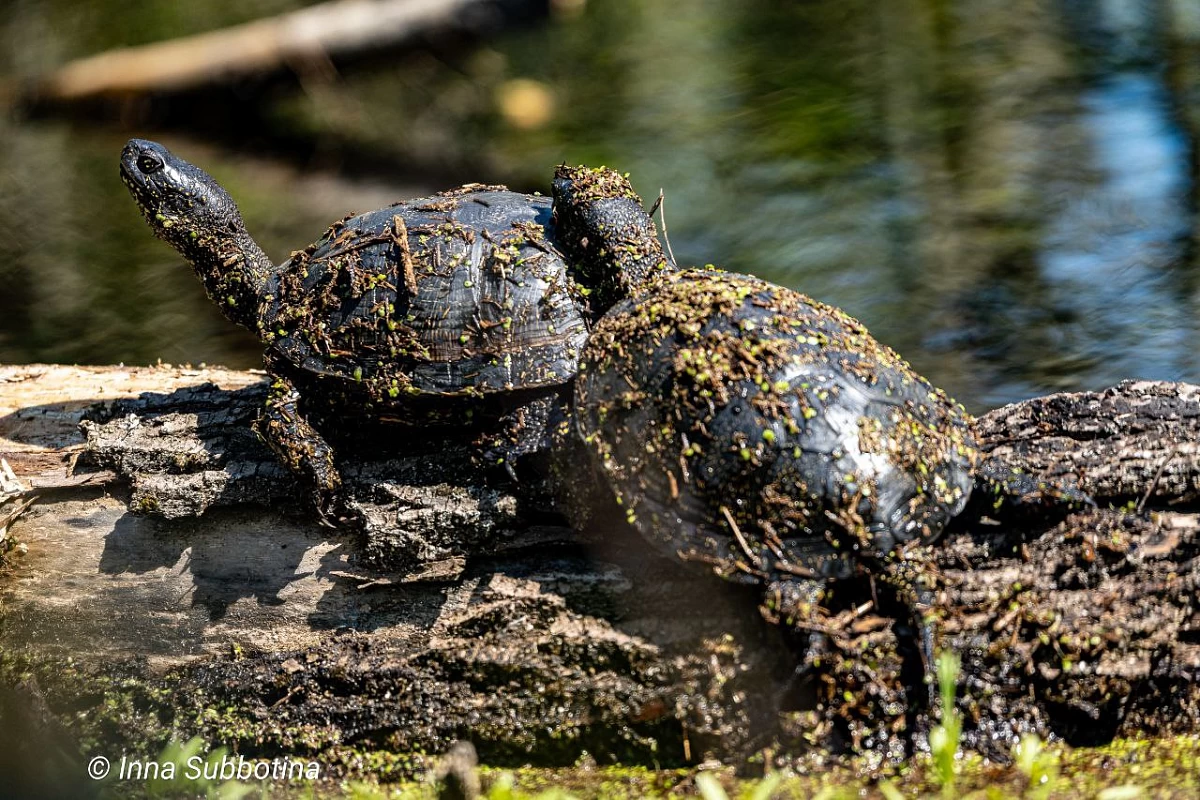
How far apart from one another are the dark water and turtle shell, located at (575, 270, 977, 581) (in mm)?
3801

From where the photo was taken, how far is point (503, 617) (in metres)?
3.83

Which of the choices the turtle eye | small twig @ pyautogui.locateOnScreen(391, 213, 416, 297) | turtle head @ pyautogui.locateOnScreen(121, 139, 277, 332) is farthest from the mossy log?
the turtle eye

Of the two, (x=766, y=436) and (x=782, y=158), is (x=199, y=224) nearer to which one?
(x=766, y=436)

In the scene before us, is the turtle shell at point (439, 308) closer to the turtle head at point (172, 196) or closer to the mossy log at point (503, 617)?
the mossy log at point (503, 617)

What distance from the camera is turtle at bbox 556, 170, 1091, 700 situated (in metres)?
3.37

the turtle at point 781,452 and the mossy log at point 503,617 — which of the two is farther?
the mossy log at point 503,617

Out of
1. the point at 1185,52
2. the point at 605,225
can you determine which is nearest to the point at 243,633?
the point at 605,225

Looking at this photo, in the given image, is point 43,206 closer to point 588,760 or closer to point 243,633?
point 243,633

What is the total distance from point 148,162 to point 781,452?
335 cm

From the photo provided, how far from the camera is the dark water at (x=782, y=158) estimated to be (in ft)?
26.7

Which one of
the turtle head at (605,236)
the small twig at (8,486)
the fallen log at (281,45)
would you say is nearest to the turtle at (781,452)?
the turtle head at (605,236)

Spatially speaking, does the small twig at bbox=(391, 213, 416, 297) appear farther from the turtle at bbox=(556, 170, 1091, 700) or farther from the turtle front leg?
the turtle at bbox=(556, 170, 1091, 700)

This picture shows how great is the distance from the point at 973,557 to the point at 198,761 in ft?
9.77

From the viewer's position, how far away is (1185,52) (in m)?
11.4
